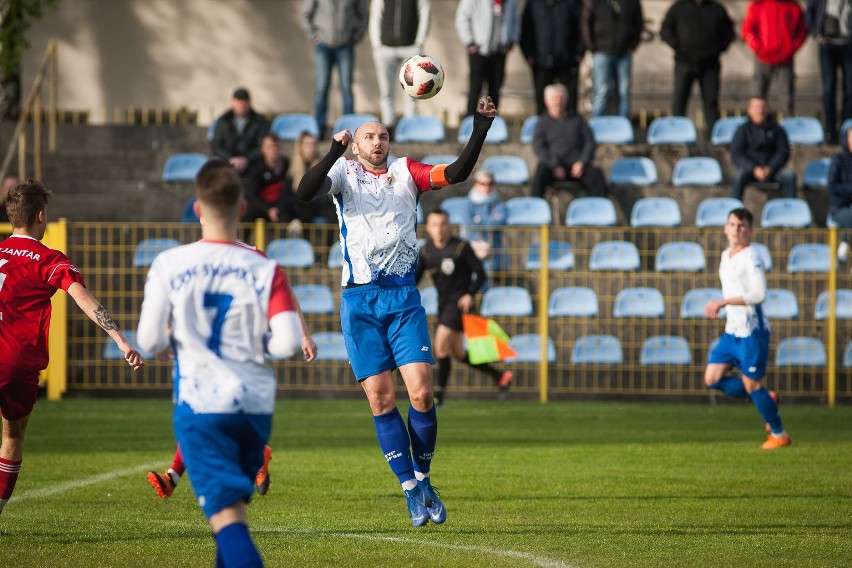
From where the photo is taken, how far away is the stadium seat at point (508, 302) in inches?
656

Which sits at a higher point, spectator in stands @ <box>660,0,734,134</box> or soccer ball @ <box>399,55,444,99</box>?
spectator in stands @ <box>660,0,734,134</box>

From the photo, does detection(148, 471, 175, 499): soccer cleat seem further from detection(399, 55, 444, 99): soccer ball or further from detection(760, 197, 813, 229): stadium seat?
detection(760, 197, 813, 229): stadium seat

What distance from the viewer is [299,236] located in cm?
1695

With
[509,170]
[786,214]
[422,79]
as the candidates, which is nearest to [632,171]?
[509,170]

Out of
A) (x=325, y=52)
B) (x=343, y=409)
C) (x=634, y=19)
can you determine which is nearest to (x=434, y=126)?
(x=325, y=52)

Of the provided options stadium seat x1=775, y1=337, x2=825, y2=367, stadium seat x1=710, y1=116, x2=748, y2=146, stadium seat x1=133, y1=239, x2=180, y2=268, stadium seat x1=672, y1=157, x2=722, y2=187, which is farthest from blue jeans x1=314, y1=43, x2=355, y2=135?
stadium seat x1=775, y1=337, x2=825, y2=367

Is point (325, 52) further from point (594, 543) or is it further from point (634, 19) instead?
point (594, 543)

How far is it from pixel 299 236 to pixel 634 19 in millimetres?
6067

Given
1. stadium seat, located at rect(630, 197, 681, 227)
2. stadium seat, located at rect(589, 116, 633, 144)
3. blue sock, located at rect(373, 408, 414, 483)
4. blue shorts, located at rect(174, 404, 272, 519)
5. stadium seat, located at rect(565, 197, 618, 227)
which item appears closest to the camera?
blue shorts, located at rect(174, 404, 272, 519)

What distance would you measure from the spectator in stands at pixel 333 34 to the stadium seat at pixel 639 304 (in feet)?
18.4

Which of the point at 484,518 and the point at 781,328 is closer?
the point at 484,518

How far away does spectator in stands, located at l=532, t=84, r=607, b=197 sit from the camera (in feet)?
58.5

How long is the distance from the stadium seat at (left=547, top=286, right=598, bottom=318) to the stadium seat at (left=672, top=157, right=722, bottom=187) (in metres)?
3.14

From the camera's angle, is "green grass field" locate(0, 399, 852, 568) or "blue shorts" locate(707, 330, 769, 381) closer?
"green grass field" locate(0, 399, 852, 568)
